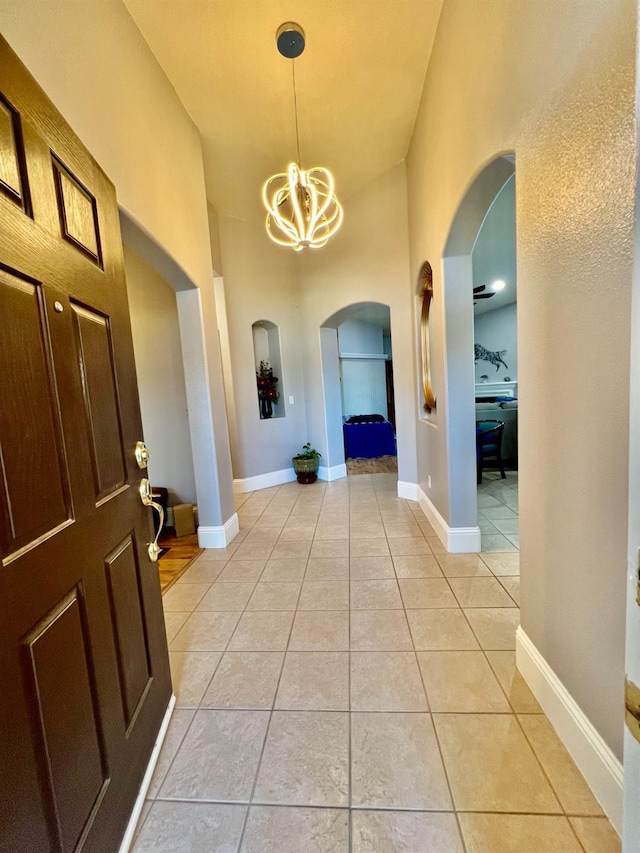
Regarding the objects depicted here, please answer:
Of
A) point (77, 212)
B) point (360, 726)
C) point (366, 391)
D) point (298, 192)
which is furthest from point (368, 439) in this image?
point (77, 212)

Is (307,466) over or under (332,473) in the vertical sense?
over

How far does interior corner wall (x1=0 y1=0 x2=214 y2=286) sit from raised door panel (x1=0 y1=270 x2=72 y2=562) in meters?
1.14

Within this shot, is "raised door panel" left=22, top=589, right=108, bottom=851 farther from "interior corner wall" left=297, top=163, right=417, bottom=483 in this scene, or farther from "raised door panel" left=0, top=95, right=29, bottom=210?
"interior corner wall" left=297, top=163, right=417, bottom=483

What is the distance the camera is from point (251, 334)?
4824mm

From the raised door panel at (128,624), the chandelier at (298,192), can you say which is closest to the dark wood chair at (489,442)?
the chandelier at (298,192)

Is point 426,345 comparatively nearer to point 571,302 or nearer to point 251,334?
point 571,302

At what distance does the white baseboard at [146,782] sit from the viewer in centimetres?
101

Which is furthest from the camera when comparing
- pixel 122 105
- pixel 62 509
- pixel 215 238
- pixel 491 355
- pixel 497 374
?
pixel 497 374

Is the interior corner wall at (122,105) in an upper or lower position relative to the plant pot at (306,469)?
upper

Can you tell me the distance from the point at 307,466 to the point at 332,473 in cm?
39

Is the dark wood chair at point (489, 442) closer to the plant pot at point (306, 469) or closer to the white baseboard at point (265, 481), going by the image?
the plant pot at point (306, 469)

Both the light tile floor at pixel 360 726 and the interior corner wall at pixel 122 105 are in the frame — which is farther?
the interior corner wall at pixel 122 105

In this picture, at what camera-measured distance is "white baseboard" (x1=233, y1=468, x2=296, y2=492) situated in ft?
15.8

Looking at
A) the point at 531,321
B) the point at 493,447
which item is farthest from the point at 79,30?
the point at 493,447
